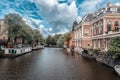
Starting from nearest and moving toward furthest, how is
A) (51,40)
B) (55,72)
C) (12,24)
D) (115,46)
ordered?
(55,72) < (115,46) < (12,24) < (51,40)

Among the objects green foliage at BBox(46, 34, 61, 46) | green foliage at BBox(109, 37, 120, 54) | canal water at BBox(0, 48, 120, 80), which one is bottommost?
canal water at BBox(0, 48, 120, 80)

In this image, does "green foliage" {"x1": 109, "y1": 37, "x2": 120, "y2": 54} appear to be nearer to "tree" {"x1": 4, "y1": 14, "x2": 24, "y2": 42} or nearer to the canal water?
the canal water

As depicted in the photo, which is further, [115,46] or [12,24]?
[12,24]

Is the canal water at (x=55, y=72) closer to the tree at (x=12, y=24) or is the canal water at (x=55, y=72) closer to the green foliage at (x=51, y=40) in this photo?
the tree at (x=12, y=24)

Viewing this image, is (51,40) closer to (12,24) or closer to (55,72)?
(12,24)

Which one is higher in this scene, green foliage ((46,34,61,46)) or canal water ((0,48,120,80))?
green foliage ((46,34,61,46))

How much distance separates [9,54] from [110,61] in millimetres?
22692

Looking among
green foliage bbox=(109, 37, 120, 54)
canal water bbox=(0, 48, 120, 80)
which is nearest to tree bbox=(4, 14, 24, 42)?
canal water bbox=(0, 48, 120, 80)

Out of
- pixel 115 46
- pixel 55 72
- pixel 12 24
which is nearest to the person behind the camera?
pixel 55 72

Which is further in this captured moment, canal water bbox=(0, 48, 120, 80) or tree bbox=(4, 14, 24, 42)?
tree bbox=(4, 14, 24, 42)

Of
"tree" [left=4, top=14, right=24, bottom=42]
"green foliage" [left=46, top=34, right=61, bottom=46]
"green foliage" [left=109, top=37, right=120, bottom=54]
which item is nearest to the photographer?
"green foliage" [left=109, top=37, right=120, bottom=54]

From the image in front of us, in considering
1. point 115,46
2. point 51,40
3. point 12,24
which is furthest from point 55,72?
point 51,40

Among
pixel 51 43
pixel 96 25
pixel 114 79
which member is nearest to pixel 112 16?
pixel 96 25

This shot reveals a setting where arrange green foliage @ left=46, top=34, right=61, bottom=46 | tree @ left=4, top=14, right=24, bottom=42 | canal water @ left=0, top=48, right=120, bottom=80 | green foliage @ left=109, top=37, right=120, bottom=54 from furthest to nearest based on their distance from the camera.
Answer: green foliage @ left=46, top=34, right=61, bottom=46, tree @ left=4, top=14, right=24, bottom=42, green foliage @ left=109, top=37, right=120, bottom=54, canal water @ left=0, top=48, right=120, bottom=80
